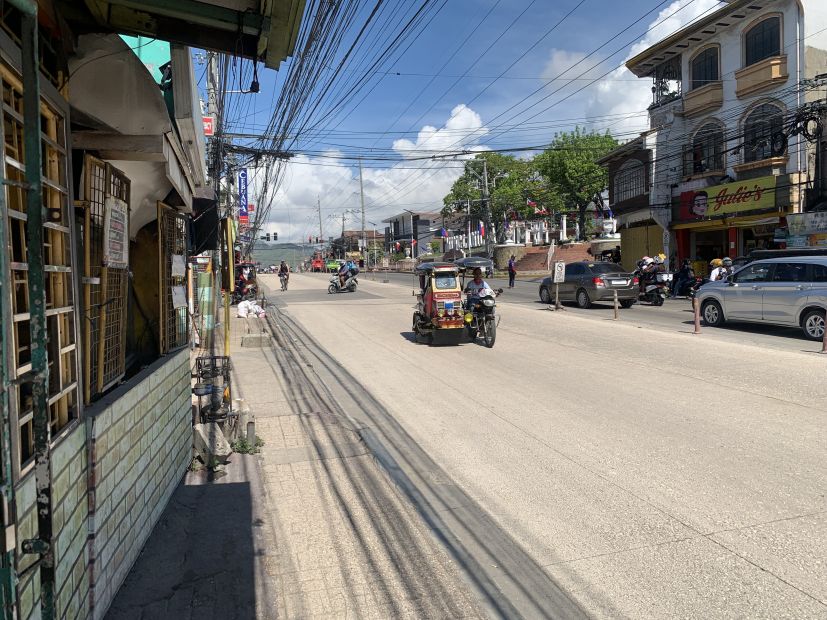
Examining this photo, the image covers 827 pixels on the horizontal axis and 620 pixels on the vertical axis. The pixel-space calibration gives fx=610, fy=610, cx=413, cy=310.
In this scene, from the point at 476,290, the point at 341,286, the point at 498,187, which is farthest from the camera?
the point at 498,187

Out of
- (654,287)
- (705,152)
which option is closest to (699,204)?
(705,152)

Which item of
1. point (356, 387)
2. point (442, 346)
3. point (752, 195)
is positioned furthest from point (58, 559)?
point (752, 195)

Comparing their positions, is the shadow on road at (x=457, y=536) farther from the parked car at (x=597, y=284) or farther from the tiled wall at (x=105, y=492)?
the parked car at (x=597, y=284)

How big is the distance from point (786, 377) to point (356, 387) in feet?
20.8

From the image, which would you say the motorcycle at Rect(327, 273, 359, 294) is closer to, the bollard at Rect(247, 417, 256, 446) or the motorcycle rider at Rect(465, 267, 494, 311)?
the motorcycle rider at Rect(465, 267, 494, 311)

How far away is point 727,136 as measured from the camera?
27.7 metres

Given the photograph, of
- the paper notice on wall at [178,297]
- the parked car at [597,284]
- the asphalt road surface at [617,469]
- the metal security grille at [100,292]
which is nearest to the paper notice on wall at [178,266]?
the paper notice on wall at [178,297]

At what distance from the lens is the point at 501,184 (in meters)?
64.7

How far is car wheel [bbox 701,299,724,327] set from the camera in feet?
49.4

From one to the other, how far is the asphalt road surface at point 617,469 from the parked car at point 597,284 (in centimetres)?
878

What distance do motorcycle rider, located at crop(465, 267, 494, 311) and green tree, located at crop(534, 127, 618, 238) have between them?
37.4 metres

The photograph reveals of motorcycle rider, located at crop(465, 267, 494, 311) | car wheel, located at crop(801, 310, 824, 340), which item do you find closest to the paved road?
car wheel, located at crop(801, 310, 824, 340)

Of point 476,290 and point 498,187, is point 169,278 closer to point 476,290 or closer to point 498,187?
point 476,290

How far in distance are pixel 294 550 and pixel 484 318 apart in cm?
909
